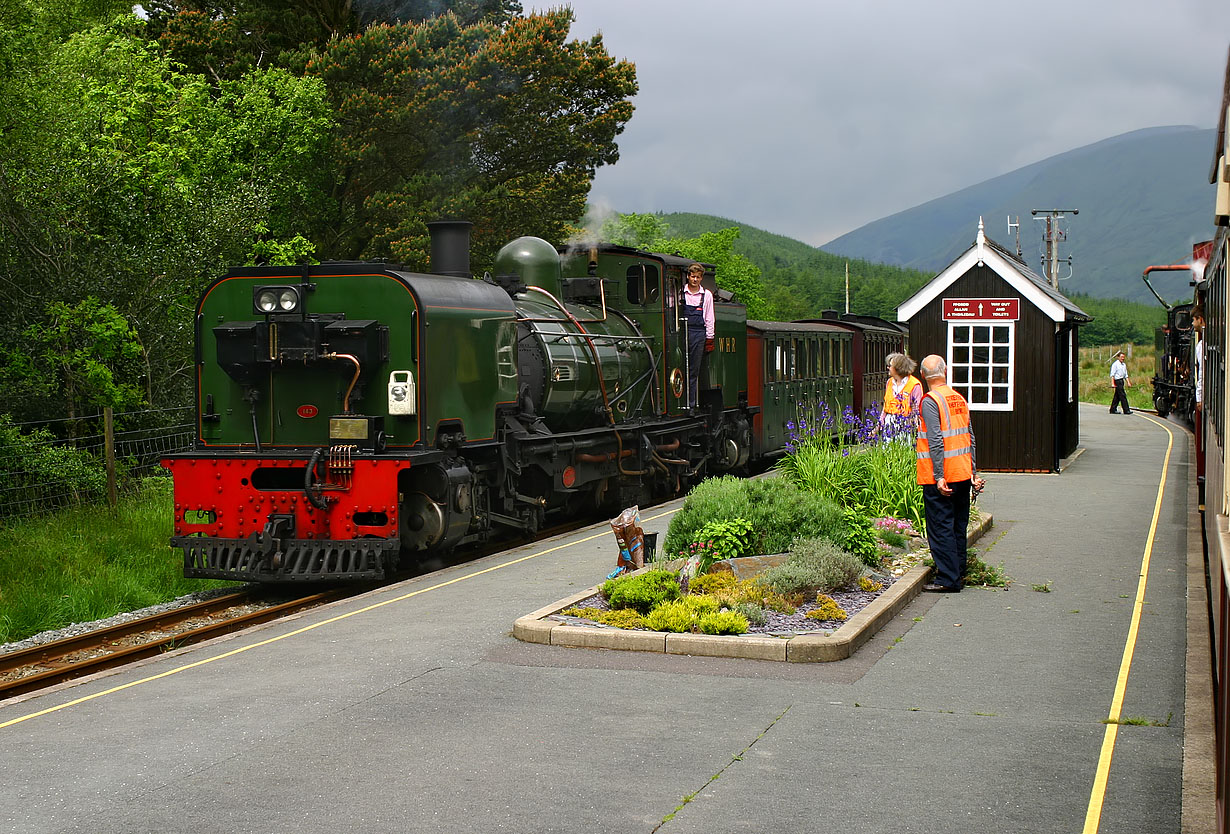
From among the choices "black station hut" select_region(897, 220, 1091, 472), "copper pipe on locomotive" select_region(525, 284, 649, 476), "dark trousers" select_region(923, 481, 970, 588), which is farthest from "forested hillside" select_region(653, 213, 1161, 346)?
"dark trousers" select_region(923, 481, 970, 588)

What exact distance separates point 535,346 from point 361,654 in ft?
21.0

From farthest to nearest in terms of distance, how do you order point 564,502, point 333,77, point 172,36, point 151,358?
point 172,36
point 333,77
point 151,358
point 564,502

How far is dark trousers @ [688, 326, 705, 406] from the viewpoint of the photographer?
1758 cm

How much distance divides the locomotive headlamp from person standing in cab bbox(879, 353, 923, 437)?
5946mm

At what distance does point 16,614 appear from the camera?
996 cm

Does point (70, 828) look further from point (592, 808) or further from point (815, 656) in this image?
point (815, 656)

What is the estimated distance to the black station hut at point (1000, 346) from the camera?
60.8 feet

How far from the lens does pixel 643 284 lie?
1692 centimetres

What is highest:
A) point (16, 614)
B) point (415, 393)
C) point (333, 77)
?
point (333, 77)

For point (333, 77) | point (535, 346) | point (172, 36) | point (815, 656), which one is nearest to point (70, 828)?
point (815, 656)

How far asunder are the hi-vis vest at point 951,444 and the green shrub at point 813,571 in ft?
3.17

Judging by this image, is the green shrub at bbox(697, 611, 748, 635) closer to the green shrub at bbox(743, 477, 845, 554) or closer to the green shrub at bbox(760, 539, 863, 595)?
the green shrub at bbox(760, 539, 863, 595)

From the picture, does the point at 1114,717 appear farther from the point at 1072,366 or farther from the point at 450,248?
the point at 1072,366

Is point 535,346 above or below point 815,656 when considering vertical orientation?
above
